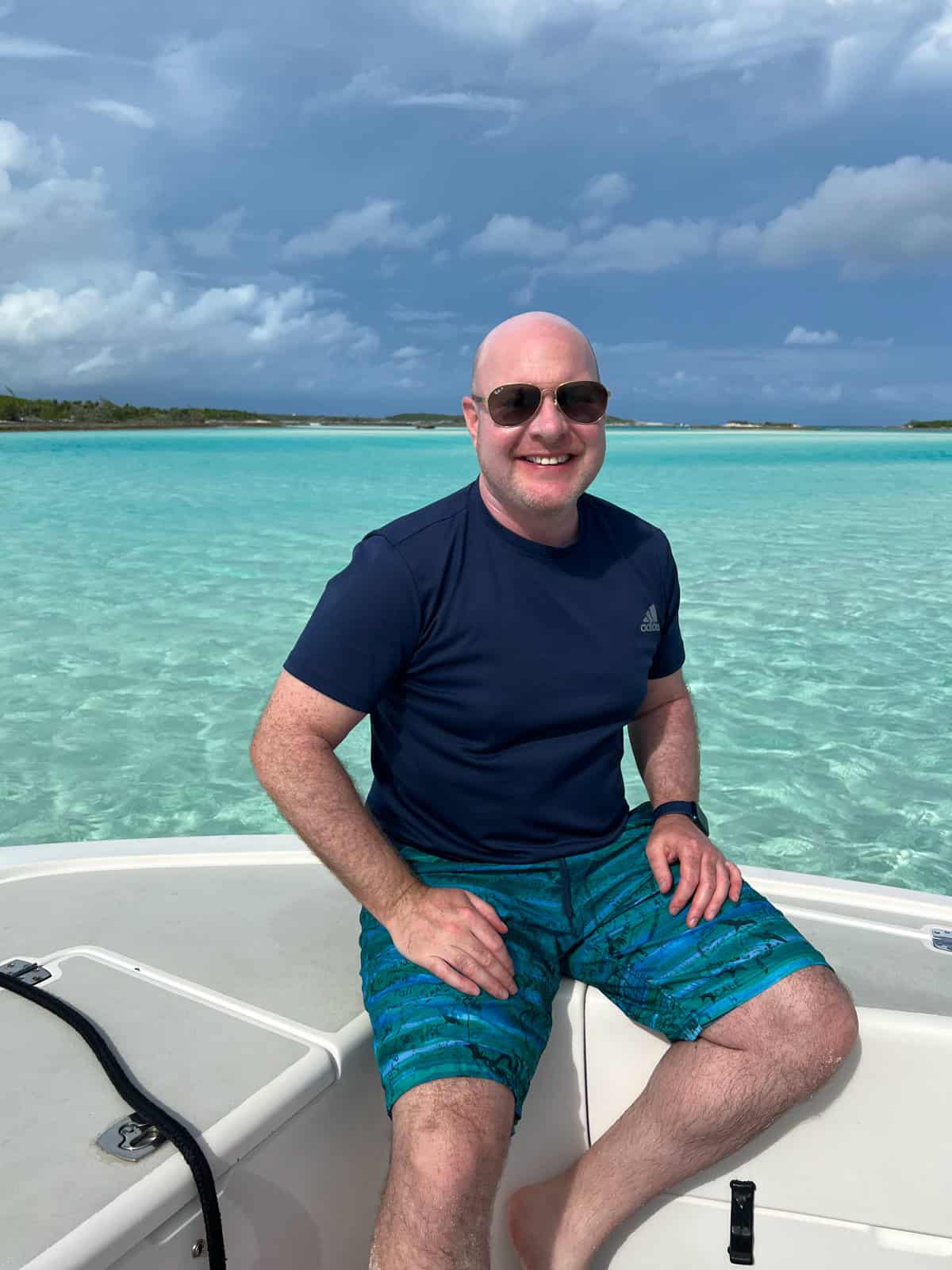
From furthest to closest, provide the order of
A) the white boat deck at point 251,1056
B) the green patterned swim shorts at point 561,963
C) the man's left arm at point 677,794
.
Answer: the man's left arm at point 677,794 → the green patterned swim shorts at point 561,963 → the white boat deck at point 251,1056

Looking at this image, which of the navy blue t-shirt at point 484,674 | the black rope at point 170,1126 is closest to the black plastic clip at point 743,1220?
the navy blue t-shirt at point 484,674

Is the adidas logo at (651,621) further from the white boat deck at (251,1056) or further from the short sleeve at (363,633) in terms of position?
the white boat deck at (251,1056)

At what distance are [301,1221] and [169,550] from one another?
387 inches

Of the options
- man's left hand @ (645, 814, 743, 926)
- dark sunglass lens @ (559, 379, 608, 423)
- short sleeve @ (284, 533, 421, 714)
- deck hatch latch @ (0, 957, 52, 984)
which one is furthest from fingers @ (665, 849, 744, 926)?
deck hatch latch @ (0, 957, 52, 984)

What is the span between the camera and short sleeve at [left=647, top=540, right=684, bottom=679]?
165 centimetres

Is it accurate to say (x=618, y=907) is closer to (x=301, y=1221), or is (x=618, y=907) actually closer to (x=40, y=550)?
(x=301, y=1221)

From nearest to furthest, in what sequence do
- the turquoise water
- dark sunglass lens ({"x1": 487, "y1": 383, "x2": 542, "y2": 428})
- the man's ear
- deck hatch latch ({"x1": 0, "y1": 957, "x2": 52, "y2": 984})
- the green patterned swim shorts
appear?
the green patterned swim shorts, deck hatch latch ({"x1": 0, "y1": 957, "x2": 52, "y2": 984}), dark sunglass lens ({"x1": 487, "y1": 383, "x2": 542, "y2": 428}), the man's ear, the turquoise water

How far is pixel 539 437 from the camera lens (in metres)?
1.50

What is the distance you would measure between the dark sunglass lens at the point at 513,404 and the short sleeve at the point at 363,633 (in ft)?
0.91

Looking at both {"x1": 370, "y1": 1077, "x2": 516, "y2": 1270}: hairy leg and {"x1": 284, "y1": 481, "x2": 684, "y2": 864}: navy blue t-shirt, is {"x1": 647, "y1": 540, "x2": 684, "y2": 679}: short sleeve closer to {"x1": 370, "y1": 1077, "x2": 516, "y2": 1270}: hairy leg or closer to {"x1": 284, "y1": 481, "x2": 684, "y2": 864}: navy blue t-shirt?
{"x1": 284, "y1": 481, "x2": 684, "y2": 864}: navy blue t-shirt

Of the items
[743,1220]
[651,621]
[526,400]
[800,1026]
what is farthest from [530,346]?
[743,1220]

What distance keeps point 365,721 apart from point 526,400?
3883 mm

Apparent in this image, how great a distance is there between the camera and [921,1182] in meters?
1.21

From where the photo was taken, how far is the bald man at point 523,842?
3.87ft
